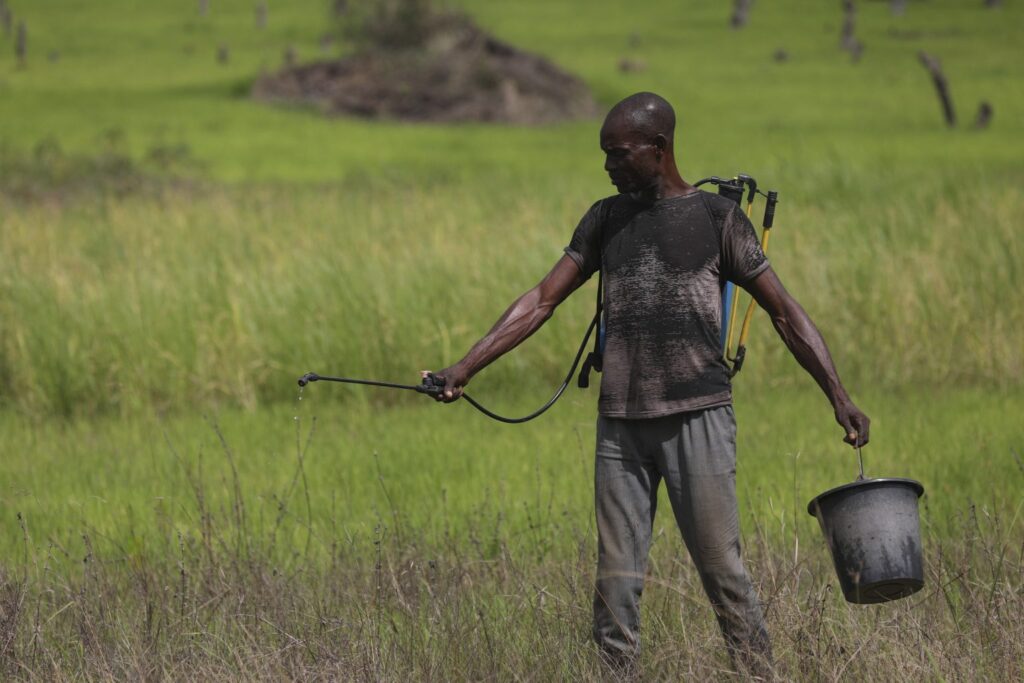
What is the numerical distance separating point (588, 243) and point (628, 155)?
1.30ft

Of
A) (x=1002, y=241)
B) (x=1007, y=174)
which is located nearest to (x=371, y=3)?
(x=1007, y=174)

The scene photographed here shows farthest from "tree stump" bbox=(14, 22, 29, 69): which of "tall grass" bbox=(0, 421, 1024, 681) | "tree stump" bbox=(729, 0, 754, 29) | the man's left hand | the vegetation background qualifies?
→ the man's left hand

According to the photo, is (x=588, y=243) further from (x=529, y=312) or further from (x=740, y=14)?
(x=740, y=14)

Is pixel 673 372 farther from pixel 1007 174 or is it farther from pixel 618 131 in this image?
pixel 1007 174

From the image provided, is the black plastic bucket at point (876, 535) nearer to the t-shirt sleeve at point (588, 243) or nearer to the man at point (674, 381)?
the man at point (674, 381)

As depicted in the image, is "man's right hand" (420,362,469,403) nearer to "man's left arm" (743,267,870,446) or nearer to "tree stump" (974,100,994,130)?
"man's left arm" (743,267,870,446)

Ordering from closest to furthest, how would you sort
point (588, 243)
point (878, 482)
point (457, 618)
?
point (878, 482) < point (588, 243) < point (457, 618)

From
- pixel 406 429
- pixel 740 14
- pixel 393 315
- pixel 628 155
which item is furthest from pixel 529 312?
pixel 740 14

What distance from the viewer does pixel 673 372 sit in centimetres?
430

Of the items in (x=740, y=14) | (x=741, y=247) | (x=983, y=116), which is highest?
(x=740, y=14)

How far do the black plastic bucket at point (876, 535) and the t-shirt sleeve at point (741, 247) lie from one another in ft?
2.26

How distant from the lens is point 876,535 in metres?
4.14

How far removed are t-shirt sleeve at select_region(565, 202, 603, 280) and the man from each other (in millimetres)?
66

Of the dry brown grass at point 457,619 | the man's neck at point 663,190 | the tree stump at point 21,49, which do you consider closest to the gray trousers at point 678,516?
the dry brown grass at point 457,619
